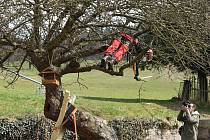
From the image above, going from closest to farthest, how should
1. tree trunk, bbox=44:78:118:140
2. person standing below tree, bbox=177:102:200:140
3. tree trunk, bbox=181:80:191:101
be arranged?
tree trunk, bbox=44:78:118:140 → person standing below tree, bbox=177:102:200:140 → tree trunk, bbox=181:80:191:101

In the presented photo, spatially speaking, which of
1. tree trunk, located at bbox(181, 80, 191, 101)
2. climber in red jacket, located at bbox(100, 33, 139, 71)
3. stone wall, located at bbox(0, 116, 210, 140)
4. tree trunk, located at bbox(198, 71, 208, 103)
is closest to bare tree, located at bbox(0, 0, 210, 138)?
climber in red jacket, located at bbox(100, 33, 139, 71)

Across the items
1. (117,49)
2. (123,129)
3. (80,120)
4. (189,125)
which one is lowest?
(123,129)

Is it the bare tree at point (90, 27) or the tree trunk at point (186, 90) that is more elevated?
the bare tree at point (90, 27)

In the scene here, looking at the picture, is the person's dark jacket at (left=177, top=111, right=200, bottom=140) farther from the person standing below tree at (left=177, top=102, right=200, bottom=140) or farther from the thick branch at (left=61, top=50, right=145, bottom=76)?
the thick branch at (left=61, top=50, right=145, bottom=76)

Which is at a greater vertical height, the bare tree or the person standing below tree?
the bare tree

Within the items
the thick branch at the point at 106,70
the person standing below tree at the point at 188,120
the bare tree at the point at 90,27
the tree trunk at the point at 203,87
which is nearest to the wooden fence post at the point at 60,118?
the bare tree at the point at 90,27

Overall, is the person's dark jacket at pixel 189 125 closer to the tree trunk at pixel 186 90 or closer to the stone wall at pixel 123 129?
the stone wall at pixel 123 129

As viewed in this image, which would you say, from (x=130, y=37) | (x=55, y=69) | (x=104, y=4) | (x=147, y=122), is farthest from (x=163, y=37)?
(x=147, y=122)

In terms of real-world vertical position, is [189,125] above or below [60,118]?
below

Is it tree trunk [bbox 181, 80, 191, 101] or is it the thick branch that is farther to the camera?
tree trunk [bbox 181, 80, 191, 101]

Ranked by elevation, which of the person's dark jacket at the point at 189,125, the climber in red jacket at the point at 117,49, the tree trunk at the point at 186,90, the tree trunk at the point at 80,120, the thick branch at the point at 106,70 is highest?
the climber in red jacket at the point at 117,49

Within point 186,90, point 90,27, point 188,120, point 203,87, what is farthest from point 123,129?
point 203,87

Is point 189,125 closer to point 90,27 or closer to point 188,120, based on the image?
point 188,120

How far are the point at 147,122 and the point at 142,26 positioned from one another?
5.99m
